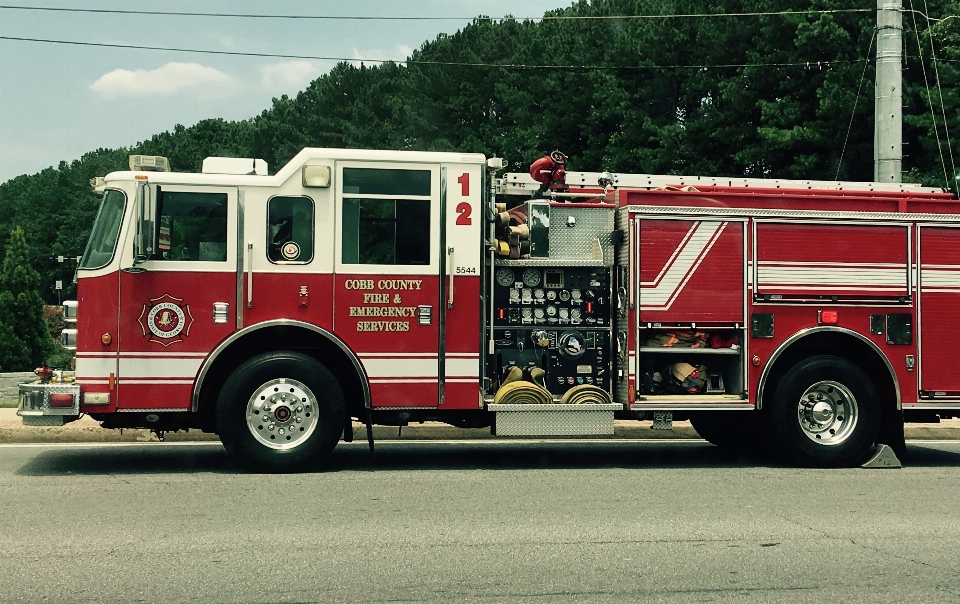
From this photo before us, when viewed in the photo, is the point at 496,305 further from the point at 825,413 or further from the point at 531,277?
the point at 825,413

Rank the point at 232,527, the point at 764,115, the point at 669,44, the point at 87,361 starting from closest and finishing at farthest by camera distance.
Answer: the point at 232,527, the point at 87,361, the point at 764,115, the point at 669,44

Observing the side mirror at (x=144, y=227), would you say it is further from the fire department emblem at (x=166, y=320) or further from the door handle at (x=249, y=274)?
the door handle at (x=249, y=274)

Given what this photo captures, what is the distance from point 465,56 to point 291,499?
47.1 m

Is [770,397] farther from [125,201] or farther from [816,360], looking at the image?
[125,201]

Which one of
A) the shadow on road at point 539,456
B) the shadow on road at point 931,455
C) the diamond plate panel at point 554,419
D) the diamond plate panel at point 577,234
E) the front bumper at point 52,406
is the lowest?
the shadow on road at point 931,455

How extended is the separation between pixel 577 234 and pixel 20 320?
2152 cm

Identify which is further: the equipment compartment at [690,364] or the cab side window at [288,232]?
the equipment compartment at [690,364]

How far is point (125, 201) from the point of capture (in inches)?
369

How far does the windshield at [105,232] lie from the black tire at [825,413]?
20.1 ft

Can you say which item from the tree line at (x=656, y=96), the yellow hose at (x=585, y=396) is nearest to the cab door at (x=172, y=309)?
the yellow hose at (x=585, y=396)

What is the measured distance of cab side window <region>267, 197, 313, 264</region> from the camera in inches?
373

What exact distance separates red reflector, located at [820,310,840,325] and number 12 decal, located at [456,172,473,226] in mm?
3433

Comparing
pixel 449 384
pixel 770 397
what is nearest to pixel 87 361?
pixel 449 384

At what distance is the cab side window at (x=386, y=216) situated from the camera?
959cm
